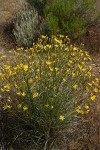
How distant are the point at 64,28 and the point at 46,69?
9.86 ft

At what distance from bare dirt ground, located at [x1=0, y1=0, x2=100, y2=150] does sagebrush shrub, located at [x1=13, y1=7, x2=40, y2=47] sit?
0.24m

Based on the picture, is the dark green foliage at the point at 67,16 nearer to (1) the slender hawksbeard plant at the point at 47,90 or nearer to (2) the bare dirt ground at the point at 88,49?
(2) the bare dirt ground at the point at 88,49

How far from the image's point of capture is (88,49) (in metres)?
7.39

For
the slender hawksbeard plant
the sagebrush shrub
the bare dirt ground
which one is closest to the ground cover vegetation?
the sagebrush shrub

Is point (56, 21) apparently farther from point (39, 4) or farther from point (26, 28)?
point (39, 4)

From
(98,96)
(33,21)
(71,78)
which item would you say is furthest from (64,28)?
(71,78)

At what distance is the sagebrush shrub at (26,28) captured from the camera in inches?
303

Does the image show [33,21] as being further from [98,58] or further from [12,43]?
[98,58]

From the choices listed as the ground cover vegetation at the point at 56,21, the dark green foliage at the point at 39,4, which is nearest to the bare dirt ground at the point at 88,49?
the ground cover vegetation at the point at 56,21

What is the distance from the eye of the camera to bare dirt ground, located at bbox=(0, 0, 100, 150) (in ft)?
16.4

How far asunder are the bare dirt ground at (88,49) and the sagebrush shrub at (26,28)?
0.24 m

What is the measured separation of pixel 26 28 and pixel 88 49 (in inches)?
55.5

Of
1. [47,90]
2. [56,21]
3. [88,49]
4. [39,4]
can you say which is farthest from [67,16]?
[47,90]

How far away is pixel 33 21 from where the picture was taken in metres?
7.98
